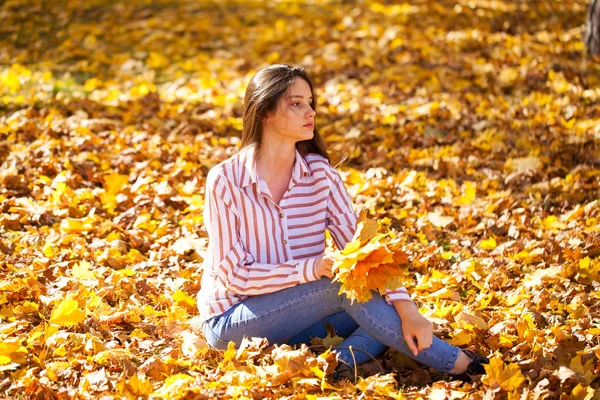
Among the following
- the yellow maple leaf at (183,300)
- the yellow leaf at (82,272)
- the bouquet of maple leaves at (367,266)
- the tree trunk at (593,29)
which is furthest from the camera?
the tree trunk at (593,29)

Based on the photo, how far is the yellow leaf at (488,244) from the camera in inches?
163

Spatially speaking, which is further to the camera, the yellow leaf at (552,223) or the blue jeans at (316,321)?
the yellow leaf at (552,223)

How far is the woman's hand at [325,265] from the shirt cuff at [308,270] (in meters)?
0.02

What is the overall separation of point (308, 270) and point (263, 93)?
0.84 meters

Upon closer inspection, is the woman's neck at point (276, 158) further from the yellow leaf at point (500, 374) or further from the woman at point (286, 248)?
the yellow leaf at point (500, 374)

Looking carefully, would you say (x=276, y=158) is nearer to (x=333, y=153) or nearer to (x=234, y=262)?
(x=234, y=262)

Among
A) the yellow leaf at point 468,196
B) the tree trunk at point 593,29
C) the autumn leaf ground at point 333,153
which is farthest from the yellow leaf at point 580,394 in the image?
the tree trunk at point 593,29

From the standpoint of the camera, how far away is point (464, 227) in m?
4.41

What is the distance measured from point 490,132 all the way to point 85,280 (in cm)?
348

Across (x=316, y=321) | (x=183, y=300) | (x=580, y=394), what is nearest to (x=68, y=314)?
(x=183, y=300)

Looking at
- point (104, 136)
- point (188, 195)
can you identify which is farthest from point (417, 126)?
point (104, 136)

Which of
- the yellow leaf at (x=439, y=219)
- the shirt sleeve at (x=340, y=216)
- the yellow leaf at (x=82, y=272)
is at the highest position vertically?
the shirt sleeve at (x=340, y=216)

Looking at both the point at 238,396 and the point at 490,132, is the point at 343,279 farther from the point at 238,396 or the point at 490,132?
the point at 490,132

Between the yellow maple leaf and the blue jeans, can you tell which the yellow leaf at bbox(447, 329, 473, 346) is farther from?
the yellow maple leaf
